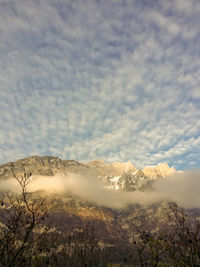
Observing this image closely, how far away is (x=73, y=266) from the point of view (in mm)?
34094

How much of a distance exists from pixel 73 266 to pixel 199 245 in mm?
22039

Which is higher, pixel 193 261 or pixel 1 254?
pixel 1 254

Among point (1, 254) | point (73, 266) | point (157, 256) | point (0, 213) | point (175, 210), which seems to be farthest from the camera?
point (73, 266)

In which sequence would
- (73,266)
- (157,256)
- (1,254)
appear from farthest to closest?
(73,266) → (157,256) → (1,254)

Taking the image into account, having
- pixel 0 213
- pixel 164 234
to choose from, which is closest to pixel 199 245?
pixel 164 234

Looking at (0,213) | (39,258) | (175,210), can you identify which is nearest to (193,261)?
(175,210)

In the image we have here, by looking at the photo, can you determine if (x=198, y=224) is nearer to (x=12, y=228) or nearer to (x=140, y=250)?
(x=140, y=250)

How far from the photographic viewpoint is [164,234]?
2434 cm

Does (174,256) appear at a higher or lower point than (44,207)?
lower

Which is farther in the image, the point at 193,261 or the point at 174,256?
the point at 174,256

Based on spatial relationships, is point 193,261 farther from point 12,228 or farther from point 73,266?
point 73,266

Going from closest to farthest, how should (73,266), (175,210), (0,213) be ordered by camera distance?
(0,213) < (175,210) < (73,266)

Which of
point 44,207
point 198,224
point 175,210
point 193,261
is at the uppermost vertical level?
point 44,207

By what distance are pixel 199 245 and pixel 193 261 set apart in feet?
8.39
